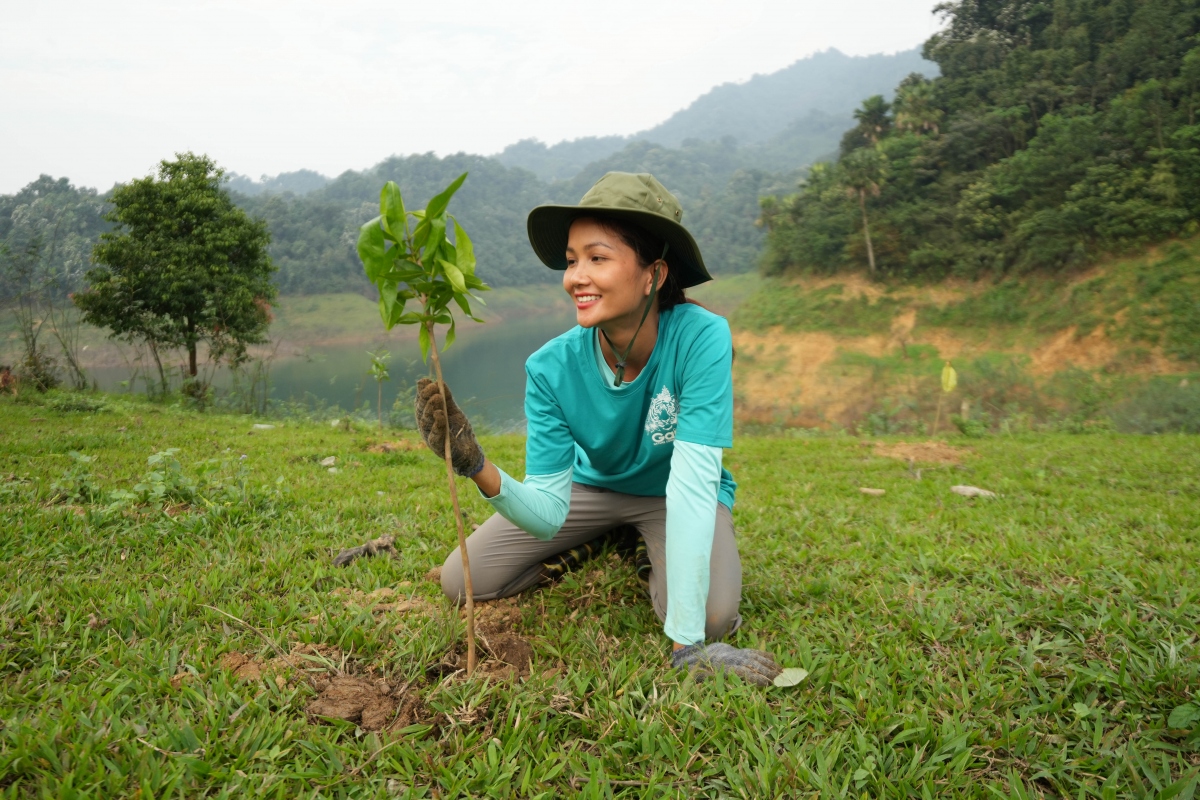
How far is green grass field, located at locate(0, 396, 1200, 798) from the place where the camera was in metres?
1.35

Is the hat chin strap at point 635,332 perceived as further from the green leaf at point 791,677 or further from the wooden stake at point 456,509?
the green leaf at point 791,677

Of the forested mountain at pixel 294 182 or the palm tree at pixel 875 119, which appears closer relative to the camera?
the palm tree at pixel 875 119

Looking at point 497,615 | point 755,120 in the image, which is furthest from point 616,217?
point 755,120

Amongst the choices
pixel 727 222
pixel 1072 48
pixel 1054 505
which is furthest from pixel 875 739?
pixel 727 222

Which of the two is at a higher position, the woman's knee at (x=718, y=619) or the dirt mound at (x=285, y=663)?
the dirt mound at (x=285, y=663)

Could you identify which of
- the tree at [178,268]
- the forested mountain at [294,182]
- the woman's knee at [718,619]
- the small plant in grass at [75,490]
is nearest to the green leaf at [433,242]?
the woman's knee at [718,619]

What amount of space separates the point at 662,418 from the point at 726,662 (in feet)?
2.42

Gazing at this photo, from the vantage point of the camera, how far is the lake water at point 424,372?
66.0 feet

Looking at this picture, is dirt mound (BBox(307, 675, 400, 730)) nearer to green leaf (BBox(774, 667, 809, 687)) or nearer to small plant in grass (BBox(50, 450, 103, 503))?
green leaf (BBox(774, 667, 809, 687))

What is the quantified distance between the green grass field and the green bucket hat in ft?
3.72

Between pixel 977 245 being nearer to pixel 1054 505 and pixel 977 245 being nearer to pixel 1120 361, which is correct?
pixel 1120 361

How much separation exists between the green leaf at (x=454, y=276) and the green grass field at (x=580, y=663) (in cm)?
93

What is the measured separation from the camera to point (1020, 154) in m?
22.2

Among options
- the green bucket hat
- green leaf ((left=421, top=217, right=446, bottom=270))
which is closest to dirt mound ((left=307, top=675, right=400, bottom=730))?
green leaf ((left=421, top=217, right=446, bottom=270))
